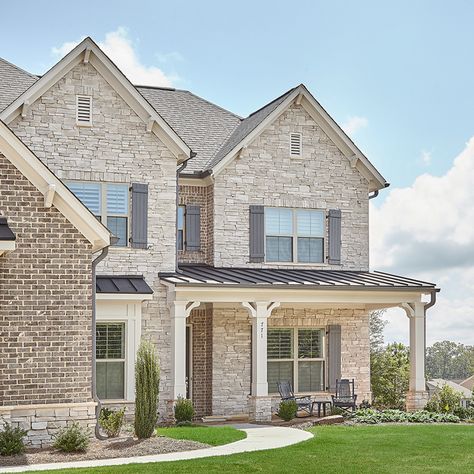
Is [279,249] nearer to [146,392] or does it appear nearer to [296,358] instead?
[296,358]

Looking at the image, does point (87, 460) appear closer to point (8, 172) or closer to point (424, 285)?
point (8, 172)

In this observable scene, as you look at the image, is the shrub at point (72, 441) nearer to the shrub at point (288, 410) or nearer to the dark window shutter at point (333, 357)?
the shrub at point (288, 410)

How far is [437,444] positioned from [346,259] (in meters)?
9.69

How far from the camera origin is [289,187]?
79.4 ft

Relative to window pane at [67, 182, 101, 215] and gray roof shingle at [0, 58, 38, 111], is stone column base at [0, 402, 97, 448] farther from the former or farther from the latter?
gray roof shingle at [0, 58, 38, 111]

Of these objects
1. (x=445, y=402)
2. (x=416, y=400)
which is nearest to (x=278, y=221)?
(x=416, y=400)

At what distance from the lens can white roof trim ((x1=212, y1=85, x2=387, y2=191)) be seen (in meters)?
23.6

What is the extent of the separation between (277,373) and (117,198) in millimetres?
6438

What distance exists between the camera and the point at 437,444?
622 inches

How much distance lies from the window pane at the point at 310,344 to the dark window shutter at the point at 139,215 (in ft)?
17.6

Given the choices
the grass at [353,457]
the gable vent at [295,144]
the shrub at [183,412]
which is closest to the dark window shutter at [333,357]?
the gable vent at [295,144]

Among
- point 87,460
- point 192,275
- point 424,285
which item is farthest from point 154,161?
point 87,460

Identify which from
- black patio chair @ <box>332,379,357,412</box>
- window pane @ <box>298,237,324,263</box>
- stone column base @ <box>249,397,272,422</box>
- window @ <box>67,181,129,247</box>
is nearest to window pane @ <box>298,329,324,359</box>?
black patio chair @ <box>332,379,357,412</box>

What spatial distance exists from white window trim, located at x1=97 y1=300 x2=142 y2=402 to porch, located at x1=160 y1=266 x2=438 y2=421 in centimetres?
90
